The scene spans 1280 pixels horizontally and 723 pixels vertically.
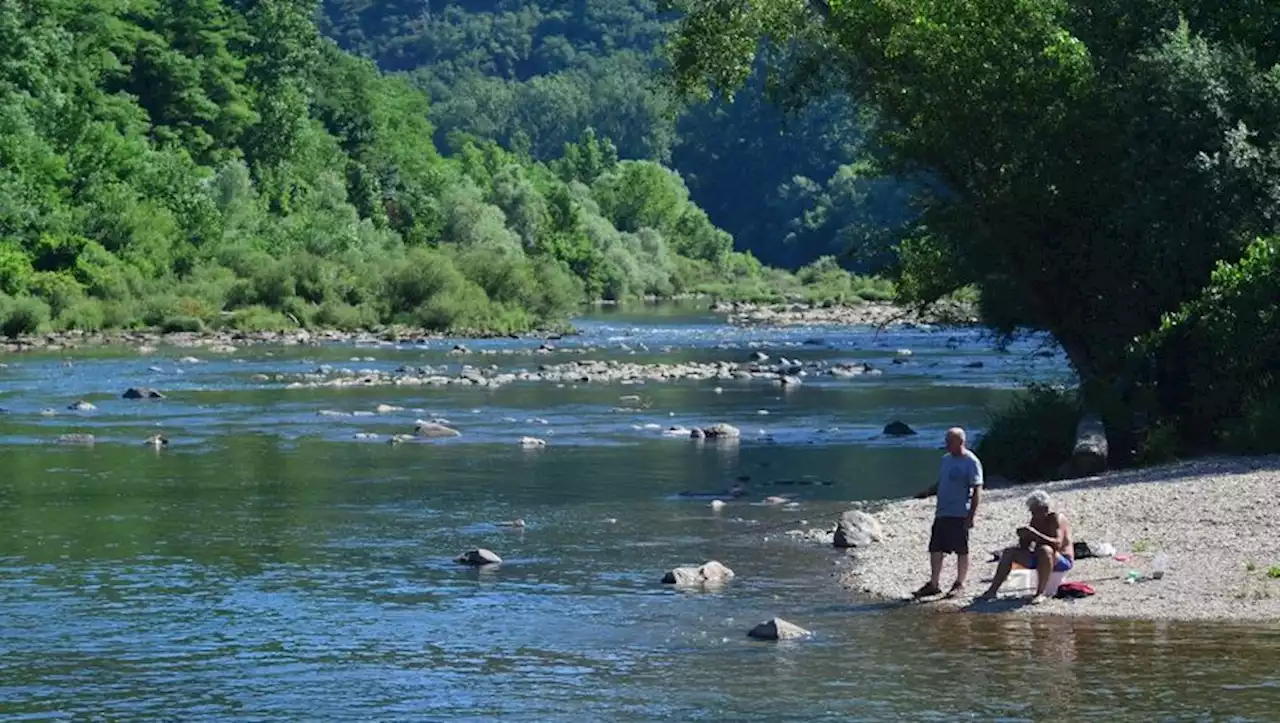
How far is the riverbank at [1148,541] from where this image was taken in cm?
2000

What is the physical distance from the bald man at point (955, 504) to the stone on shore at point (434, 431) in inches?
792

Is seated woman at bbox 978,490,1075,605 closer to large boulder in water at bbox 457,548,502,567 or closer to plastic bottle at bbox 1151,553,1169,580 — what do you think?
plastic bottle at bbox 1151,553,1169,580

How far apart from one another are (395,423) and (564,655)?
2405cm

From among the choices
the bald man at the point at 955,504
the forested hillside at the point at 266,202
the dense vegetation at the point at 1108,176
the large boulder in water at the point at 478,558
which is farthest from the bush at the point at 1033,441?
the forested hillside at the point at 266,202

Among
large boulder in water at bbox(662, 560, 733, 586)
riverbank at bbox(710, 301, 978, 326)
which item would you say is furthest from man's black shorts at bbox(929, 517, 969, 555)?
riverbank at bbox(710, 301, 978, 326)

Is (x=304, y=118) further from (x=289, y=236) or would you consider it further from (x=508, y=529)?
(x=508, y=529)

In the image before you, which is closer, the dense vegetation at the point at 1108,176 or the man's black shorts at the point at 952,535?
the man's black shorts at the point at 952,535

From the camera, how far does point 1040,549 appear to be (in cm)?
2008

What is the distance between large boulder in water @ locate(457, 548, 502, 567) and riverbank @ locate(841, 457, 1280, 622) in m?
4.28

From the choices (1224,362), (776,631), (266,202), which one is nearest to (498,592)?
(776,631)

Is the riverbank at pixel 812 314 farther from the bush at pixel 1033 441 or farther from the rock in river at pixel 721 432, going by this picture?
the bush at pixel 1033 441

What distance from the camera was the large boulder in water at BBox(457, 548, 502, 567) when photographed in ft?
78.8

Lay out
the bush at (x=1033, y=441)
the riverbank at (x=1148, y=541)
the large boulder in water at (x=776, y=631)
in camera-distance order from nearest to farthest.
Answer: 1. the large boulder in water at (x=776, y=631)
2. the riverbank at (x=1148, y=541)
3. the bush at (x=1033, y=441)

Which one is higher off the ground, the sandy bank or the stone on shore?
the sandy bank
